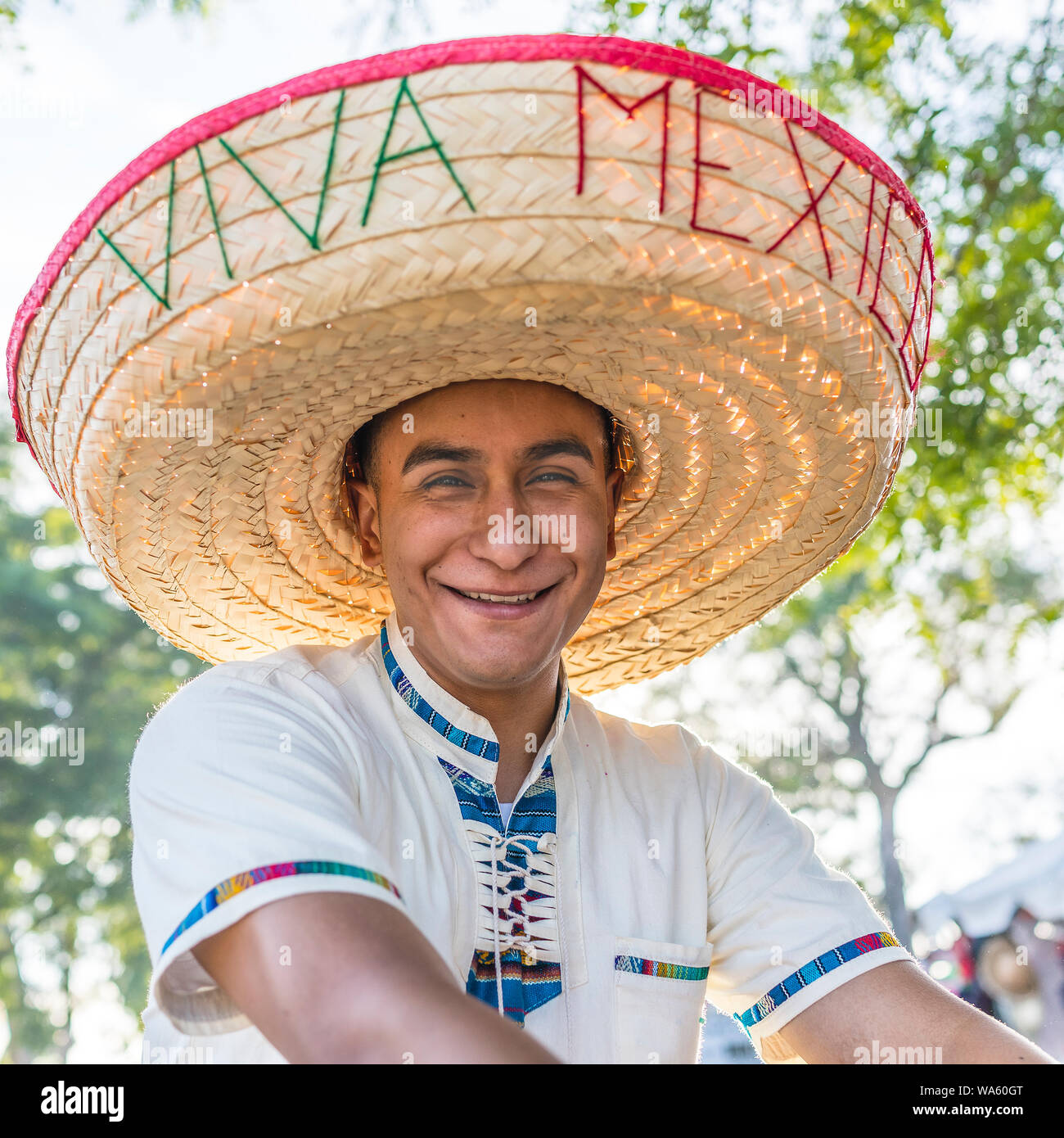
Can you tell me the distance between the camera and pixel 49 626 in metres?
18.3

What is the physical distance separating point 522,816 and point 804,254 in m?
1.11

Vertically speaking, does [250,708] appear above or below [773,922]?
above

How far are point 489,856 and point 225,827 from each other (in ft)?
2.06

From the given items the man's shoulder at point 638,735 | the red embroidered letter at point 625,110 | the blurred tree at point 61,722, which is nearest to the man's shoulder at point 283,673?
the man's shoulder at point 638,735

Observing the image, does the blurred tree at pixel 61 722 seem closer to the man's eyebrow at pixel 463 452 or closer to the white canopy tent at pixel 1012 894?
the white canopy tent at pixel 1012 894

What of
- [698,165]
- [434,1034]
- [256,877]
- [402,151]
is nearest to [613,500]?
[698,165]

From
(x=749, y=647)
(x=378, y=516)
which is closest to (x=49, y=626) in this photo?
(x=749, y=647)

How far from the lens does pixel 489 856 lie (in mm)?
2055

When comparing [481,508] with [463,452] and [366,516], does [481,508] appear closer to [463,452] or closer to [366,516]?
[463,452]

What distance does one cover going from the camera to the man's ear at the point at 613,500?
93.4 inches

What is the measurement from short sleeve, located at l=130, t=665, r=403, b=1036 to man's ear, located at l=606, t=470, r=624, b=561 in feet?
2.57

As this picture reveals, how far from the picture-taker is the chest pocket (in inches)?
79.9
